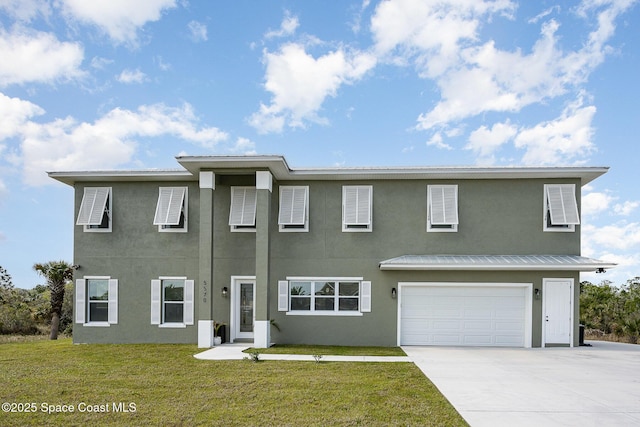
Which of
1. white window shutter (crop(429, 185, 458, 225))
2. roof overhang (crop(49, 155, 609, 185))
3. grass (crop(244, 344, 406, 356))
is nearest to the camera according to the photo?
grass (crop(244, 344, 406, 356))

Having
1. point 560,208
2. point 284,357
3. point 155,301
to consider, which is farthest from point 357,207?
point 155,301

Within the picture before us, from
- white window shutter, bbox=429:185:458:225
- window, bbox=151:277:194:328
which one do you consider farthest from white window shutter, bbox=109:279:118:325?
white window shutter, bbox=429:185:458:225

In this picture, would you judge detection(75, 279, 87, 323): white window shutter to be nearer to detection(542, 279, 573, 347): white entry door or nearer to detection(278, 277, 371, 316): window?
detection(278, 277, 371, 316): window

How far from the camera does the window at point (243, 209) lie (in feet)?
51.2

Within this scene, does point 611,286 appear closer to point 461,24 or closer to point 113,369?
point 461,24

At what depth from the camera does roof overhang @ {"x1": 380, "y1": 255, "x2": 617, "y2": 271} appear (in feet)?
46.9

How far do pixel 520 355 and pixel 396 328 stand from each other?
Answer: 3.77 m

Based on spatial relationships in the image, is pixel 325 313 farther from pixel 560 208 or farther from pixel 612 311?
pixel 612 311

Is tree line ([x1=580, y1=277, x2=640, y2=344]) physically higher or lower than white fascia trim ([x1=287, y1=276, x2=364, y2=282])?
lower

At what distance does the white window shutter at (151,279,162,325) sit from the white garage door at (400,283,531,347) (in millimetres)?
8126

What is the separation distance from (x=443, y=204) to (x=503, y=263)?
2.65 meters

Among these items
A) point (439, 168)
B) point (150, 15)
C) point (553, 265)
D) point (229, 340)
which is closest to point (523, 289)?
point (553, 265)

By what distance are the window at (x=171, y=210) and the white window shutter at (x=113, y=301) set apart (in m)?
2.44

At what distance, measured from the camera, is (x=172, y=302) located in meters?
15.9
